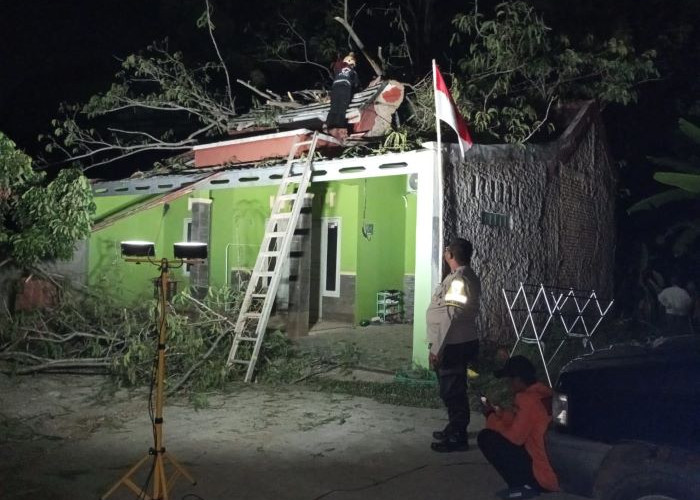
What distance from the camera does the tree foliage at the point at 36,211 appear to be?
9.65 m

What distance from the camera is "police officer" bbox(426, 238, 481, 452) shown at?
589 centimetres

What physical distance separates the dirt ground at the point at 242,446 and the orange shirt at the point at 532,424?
2.13 ft

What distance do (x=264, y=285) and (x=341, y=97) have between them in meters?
3.98

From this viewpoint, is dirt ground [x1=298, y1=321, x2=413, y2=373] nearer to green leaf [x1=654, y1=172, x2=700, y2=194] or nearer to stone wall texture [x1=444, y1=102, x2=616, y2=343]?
stone wall texture [x1=444, y1=102, x2=616, y2=343]

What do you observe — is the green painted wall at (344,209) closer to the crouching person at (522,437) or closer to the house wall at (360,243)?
the house wall at (360,243)

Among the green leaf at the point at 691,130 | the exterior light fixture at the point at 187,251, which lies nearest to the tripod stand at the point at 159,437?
the exterior light fixture at the point at 187,251

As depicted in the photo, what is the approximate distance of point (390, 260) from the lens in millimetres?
13586

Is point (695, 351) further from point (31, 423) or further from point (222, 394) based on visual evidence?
point (31, 423)

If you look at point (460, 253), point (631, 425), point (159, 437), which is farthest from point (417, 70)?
A: point (631, 425)

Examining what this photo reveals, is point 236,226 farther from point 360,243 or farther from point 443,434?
point 443,434

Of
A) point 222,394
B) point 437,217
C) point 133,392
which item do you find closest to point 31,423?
point 133,392

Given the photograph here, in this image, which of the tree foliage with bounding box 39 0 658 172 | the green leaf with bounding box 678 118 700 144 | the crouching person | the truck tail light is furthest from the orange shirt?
the green leaf with bounding box 678 118 700 144

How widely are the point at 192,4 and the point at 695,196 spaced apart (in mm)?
11787

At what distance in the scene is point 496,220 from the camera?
993 centimetres
